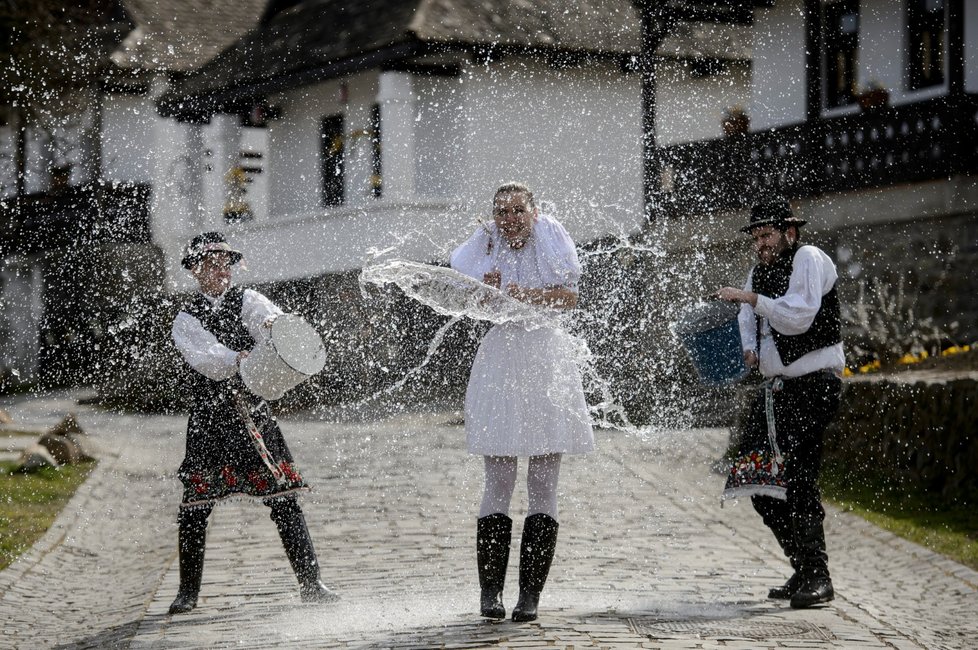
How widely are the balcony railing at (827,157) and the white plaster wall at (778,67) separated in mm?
838

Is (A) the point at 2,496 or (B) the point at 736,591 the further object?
(A) the point at 2,496

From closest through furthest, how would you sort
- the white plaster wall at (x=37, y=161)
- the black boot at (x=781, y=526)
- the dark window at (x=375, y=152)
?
the black boot at (x=781, y=526), the dark window at (x=375, y=152), the white plaster wall at (x=37, y=161)

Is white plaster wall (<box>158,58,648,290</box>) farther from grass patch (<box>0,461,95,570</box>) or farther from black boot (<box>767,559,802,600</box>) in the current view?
black boot (<box>767,559,802,600</box>)

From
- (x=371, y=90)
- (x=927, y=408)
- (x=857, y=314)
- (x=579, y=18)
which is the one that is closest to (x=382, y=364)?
(x=371, y=90)

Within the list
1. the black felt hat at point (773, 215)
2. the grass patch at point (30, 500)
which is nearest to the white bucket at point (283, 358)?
the black felt hat at point (773, 215)

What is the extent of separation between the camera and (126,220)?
3231 cm

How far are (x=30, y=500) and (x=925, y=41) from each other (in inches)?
586

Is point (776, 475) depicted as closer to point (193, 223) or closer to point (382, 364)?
point (382, 364)

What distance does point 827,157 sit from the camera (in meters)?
20.8

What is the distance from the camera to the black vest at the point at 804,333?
7031 millimetres

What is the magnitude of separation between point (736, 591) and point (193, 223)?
24.6 meters

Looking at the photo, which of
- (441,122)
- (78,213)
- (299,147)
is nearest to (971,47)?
(441,122)

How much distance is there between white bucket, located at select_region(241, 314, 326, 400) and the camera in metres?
6.45

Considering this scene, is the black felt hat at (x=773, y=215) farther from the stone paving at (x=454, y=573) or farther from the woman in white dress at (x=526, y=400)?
the stone paving at (x=454, y=573)
